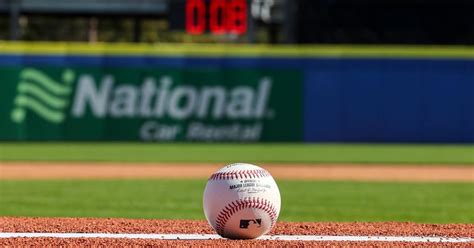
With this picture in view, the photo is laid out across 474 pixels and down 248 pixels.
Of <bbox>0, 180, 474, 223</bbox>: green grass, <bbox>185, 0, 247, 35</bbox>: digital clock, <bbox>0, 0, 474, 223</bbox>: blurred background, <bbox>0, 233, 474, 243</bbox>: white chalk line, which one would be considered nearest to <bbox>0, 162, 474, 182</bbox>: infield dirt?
<bbox>0, 180, 474, 223</bbox>: green grass

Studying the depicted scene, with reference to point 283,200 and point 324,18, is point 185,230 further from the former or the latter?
point 324,18

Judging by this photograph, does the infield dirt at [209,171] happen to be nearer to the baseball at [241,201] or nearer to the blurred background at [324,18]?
the blurred background at [324,18]

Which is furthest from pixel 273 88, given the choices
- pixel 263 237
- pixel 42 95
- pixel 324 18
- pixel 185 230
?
pixel 263 237

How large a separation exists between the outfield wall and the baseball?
1446 centimetres

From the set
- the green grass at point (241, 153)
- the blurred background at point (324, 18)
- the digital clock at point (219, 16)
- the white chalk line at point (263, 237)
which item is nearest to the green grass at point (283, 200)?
the white chalk line at point (263, 237)

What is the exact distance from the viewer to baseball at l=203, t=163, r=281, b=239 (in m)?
5.51

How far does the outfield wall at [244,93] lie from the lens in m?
19.9

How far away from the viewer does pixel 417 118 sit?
2003 cm

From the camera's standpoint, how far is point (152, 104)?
792 inches

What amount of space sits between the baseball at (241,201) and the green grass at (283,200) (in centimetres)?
234

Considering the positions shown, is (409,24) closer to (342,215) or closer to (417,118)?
(417,118)

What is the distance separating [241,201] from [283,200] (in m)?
4.20

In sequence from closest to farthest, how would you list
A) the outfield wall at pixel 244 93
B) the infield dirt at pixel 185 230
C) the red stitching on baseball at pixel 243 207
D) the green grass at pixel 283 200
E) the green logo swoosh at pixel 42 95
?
1. the red stitching on baseball at pixel 243 207
2. the infield dirt at pixel 185 230
3. the green grass at pixel 283 200
4. the green logo swoosh at pixel 42 95
5. the outfield wall at pixel 244 93

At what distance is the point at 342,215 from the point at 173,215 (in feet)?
4.53
